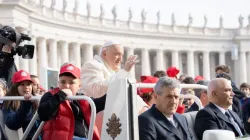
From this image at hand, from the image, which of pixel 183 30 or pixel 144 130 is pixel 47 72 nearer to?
pixel 144 130

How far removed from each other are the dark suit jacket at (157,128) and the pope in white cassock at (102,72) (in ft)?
2.47

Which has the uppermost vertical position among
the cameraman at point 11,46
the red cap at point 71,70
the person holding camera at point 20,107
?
the cameraman at point 11,46

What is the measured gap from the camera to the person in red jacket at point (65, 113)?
23.4 ft

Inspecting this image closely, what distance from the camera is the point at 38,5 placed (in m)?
66.1

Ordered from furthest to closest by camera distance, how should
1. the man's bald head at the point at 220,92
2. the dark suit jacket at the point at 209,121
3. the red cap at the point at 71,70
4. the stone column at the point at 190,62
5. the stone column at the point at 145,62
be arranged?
the stone column at the point at 190,62, the stone column at the point at 145,62, the man's bald head at the point at 220,92, the dark suit jacket at the point at 209,121, the red cap at the point at 71,70

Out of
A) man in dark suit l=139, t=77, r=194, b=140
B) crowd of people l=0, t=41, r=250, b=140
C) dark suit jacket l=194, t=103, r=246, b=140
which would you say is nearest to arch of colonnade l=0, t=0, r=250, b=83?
crowd of people l=0, t=41, r=250, b=140

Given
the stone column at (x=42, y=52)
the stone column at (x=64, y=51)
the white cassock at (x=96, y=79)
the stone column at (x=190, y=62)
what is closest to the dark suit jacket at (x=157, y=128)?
the white cassock at (x=96, y=79)

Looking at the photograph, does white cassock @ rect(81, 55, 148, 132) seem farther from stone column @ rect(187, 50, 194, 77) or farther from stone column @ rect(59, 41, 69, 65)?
stone column @ rect(187, 50, 194, 77)

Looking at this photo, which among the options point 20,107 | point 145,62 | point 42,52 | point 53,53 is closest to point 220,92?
point 20,107

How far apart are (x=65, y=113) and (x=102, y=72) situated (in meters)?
1.78

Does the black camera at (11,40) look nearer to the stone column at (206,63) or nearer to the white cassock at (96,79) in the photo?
the white cassock at (96,79)

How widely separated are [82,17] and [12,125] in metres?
67.8

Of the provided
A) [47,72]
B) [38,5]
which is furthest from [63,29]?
[47,72]

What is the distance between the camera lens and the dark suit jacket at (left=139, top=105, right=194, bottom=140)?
24.1 feet
